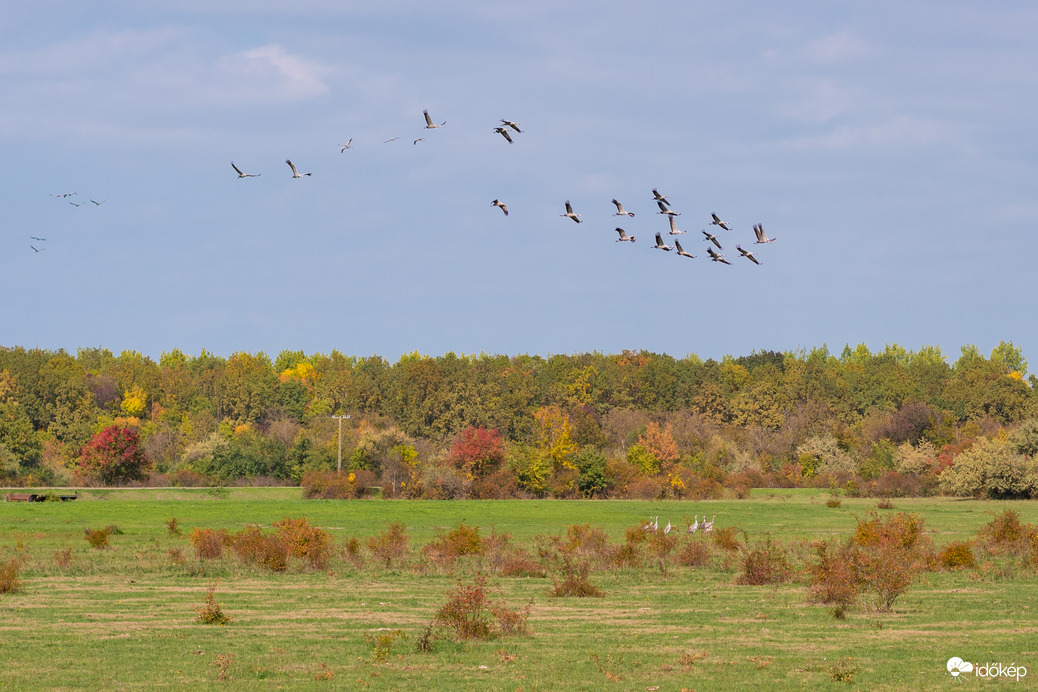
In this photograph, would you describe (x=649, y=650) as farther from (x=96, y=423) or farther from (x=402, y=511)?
(x=96, y=423)

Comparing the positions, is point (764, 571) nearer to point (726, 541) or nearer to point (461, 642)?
point (726, 541)

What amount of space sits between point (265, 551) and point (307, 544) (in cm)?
131

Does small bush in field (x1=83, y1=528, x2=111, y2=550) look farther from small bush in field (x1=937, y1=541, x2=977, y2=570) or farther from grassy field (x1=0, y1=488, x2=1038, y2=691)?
small bush in field (x1=937, y1=541, x2=977, y2=570)

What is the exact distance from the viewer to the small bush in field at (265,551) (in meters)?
36.7

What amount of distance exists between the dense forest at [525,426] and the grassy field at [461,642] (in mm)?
51271

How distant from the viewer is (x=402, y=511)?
238 feet

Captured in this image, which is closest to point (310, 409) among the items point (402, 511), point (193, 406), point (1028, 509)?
point (193, 406)

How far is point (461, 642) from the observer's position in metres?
22.3

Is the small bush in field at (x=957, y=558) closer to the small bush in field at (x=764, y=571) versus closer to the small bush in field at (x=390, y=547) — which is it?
the small bush in field at (x=764, y=571)

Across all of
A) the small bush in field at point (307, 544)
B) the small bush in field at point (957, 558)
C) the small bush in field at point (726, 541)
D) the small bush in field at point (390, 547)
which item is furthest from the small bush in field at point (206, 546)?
the small bush in field at point (957, 558)

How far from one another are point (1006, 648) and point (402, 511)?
54.3m

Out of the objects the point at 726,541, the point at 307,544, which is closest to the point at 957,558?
the point at 726,541

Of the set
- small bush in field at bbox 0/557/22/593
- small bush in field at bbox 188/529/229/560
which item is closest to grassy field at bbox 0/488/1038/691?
small bush in field at bbox 0/557/22/593

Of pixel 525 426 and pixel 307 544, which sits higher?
pixel 525 426
